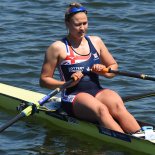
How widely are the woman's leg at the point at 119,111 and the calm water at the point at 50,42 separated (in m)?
0.29

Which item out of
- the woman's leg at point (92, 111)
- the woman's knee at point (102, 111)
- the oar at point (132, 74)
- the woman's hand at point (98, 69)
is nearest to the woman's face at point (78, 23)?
the woman's hand at point (98, 69)

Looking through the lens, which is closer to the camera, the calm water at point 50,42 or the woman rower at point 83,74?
the woman rower at point 83,74

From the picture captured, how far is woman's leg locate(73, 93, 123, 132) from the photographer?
24.9ft

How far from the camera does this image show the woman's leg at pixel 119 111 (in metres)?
7.61

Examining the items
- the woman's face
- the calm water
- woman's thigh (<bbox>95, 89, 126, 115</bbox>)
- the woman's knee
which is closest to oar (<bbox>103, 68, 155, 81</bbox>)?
woman's thigh (<bbox>95, 89, 126, 115</bbox>)

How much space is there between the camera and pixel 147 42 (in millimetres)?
12922

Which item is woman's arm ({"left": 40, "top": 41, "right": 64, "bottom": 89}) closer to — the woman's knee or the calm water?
the woman's knee

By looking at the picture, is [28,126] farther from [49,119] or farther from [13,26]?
[13,26]

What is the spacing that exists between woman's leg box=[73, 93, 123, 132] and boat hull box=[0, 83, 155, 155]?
0.08m

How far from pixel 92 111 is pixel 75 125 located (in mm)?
515

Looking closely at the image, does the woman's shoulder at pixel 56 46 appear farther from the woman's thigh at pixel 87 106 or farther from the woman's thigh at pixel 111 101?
the woman's thigh at pixel 111 101

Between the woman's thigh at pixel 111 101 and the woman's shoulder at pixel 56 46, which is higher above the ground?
the woman's shoulder at pixel 56 46

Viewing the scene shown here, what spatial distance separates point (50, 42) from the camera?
43.1 feet

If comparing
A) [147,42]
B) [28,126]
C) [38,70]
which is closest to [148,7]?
[147,42]
